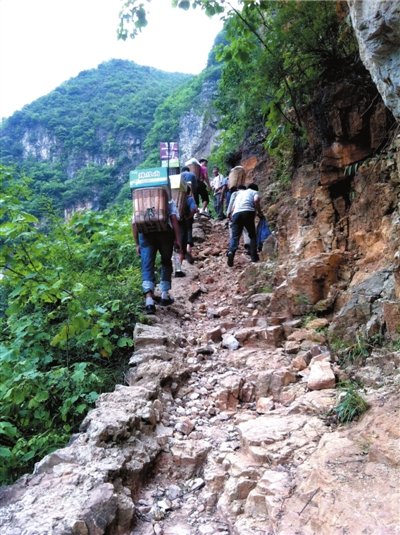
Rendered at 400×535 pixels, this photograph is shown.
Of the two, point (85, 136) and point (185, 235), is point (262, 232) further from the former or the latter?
point (85, 136)

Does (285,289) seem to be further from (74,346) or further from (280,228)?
(74,346)

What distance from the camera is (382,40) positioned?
253 centimetres

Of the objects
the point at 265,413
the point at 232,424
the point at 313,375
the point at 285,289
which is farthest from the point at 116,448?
the point at 285,289

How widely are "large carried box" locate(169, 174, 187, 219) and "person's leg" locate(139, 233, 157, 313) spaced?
2.11 m

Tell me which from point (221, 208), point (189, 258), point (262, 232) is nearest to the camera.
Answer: point (189, 258)

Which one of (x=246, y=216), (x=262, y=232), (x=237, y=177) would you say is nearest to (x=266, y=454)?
(x=246, y=216)

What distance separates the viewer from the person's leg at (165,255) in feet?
17.1

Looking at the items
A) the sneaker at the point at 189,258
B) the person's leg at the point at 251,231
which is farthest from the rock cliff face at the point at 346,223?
the sneaker at the point at 189,258

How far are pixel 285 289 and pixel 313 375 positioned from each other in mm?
1831

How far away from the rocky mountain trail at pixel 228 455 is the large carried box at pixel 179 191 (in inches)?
141

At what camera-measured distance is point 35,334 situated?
4027 millimetres

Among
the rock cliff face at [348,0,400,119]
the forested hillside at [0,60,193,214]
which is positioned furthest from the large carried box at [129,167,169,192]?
the forested hillside at [0,60,193,214]

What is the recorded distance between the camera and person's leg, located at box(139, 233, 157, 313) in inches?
196

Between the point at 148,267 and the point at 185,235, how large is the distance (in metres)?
2.90
